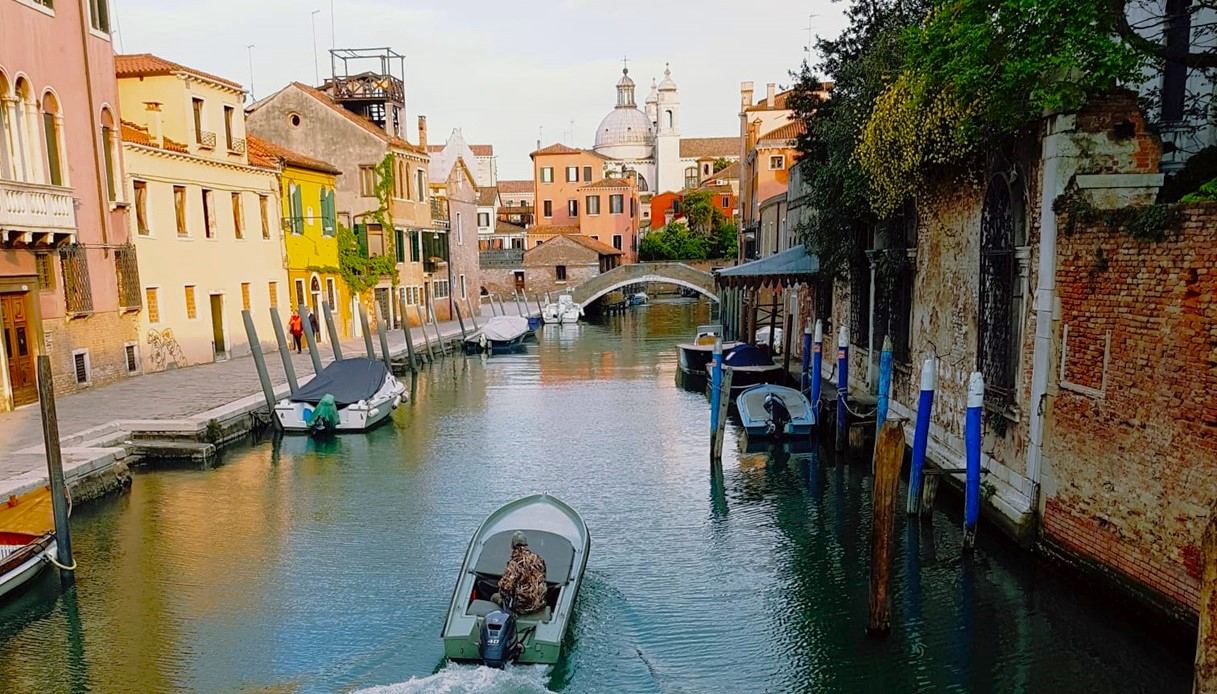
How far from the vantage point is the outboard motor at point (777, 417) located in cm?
1600

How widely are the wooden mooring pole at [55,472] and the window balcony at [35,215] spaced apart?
21.4ft

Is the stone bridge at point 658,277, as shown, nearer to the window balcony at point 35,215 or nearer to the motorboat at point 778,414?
the motorboat at point 778,414

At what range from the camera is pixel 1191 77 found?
427 inches

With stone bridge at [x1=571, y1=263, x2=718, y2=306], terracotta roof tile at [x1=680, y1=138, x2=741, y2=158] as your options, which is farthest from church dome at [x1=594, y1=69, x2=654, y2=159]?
stone bridge at [x1=571, y1=263, x2=718, y2=306]

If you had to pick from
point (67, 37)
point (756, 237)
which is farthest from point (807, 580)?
point (756, 237)

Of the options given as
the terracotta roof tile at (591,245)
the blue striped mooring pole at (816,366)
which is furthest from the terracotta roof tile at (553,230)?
the blue striped mooring pole at (816,366)

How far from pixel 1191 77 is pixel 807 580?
25.7 ft

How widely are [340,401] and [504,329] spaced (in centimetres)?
1552

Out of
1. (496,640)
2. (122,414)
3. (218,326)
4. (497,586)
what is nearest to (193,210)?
(218,326)

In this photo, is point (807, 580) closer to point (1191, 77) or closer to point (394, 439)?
point (1191, 77)

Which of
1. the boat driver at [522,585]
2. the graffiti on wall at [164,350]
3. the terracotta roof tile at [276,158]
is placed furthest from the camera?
the terracotta roof tile at [276,158]

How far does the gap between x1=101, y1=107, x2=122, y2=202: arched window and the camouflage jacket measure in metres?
15.2

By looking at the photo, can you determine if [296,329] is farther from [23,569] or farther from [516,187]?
[516,187]

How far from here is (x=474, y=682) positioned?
6957mm
